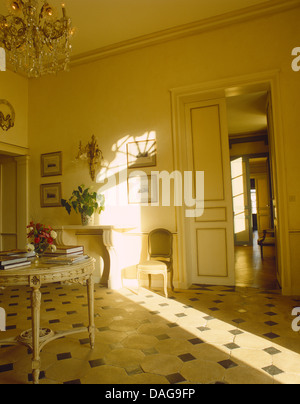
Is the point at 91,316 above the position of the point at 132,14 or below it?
below

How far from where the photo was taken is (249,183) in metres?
9.44

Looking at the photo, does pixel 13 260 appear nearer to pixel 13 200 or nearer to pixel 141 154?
pixel 141 154

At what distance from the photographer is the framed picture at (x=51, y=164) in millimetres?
5496

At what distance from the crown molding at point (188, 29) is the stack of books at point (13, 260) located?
12.9 ft

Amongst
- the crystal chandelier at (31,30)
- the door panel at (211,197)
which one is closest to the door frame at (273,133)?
the door panel at (211,197)

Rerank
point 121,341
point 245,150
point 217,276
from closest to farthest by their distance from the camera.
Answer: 1. point 121,341
2. point 217,276
3. point 245,150

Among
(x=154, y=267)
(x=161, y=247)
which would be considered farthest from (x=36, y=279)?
(x=161, y=247)

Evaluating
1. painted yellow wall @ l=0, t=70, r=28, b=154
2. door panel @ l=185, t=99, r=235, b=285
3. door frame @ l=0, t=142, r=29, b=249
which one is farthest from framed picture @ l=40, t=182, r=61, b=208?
door panel @ l=185, t=99, r=235, b=285

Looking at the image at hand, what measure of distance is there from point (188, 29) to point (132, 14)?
864mm

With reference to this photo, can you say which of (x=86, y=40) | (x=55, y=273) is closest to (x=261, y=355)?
(x=55, y=273)

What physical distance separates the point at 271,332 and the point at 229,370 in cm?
87

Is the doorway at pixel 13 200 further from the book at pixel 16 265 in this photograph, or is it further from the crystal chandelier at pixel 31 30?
the book at pixel 16 265

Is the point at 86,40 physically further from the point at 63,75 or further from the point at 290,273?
the point at 290,273

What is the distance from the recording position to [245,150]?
942 centimetres
